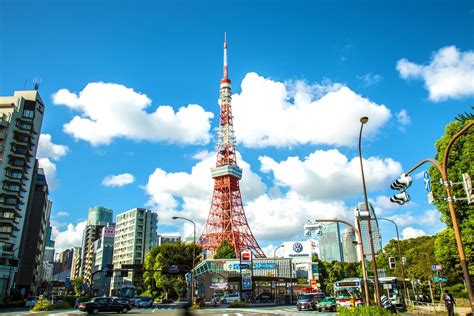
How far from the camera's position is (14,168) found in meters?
60.5

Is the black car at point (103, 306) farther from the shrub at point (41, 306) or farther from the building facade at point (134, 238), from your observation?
the building facade at point (134, 238)

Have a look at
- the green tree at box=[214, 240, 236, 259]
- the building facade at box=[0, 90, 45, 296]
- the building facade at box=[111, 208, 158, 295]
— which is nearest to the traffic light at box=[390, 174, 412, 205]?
the building facade at box=[0, 90, 45, 296]

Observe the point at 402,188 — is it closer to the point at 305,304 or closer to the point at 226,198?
the point at 305,304

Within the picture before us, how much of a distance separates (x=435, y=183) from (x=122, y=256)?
108726mm

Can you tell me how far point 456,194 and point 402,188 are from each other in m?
18.1

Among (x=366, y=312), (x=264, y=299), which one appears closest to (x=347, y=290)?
(x=366, y=312)

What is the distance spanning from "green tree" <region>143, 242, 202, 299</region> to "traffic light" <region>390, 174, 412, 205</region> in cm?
5133

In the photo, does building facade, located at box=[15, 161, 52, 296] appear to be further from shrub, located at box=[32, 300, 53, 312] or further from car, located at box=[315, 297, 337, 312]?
car, located at box=[315, 297, 337, 312]

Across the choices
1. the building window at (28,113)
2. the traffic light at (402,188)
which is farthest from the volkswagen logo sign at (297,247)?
the traffic light at (402,188)

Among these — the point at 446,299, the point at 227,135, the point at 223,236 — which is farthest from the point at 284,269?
the point at 446,299

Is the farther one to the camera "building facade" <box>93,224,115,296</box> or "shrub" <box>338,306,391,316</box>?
"building facade" <box>93,224,115,296</box>

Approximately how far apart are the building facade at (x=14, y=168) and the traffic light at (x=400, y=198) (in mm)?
58171

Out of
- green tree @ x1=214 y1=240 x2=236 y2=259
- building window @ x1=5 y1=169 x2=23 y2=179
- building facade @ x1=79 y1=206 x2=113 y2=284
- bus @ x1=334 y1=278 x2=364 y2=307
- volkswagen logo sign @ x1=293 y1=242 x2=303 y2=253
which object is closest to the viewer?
bus @ x1=334 y1=278 x2=364 y2=307

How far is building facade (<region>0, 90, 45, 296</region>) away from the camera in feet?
188
